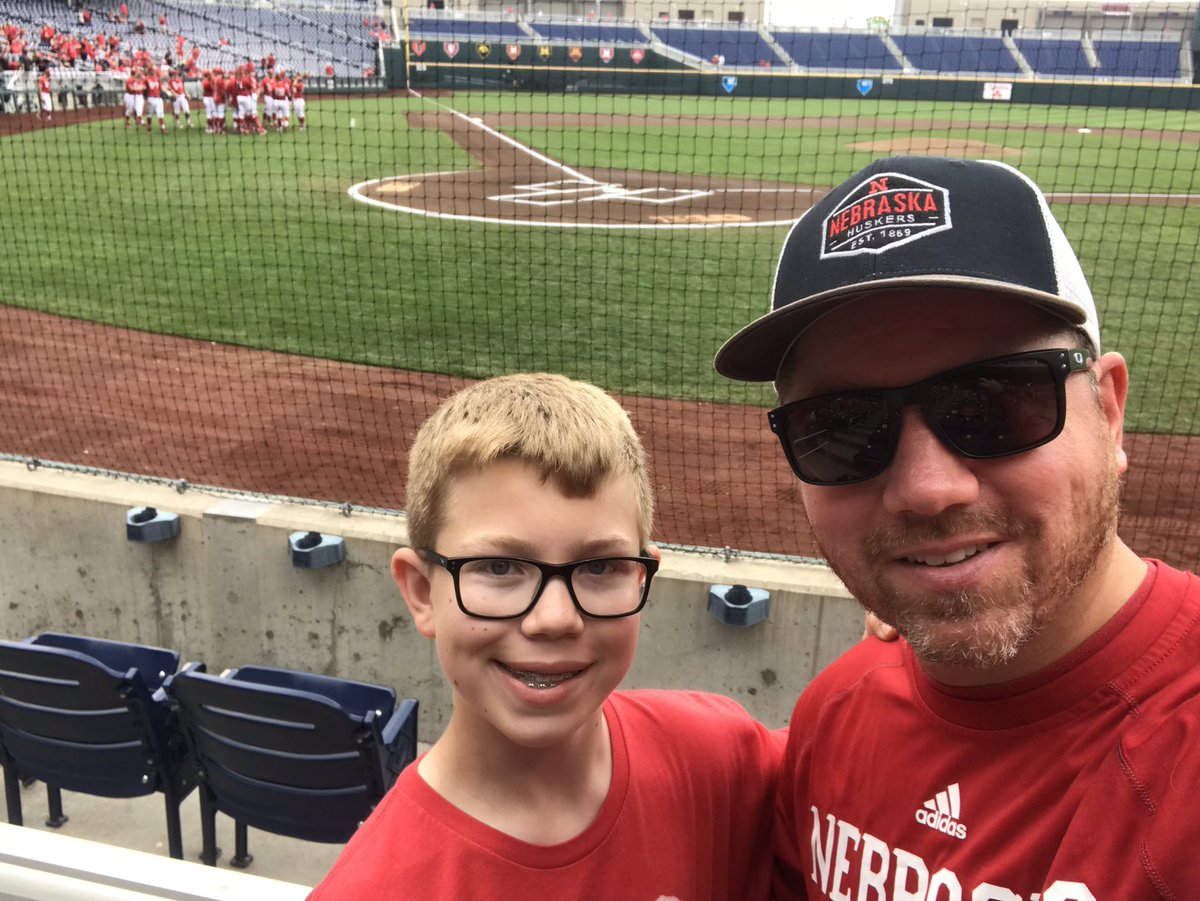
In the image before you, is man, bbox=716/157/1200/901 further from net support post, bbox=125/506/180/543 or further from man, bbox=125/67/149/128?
man, bbox=125/67/149/128

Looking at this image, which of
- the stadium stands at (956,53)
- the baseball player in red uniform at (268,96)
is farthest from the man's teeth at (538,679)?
the stadium stands at (956,53)

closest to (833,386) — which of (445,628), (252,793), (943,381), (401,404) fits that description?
(943,381)

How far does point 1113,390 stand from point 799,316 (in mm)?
406

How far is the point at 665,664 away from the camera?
397 cm

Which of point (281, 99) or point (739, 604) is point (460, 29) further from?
point (739, 604)

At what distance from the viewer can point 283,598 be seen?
4324 mm

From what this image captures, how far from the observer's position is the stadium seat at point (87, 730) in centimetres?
303

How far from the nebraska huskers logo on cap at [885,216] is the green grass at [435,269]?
610 cm

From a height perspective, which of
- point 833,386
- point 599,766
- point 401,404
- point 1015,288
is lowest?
point 401,404

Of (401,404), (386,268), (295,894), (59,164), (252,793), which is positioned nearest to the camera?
(295,894)

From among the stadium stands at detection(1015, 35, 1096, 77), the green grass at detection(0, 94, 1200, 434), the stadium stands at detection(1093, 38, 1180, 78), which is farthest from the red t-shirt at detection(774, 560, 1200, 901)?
the stadium stands at detection(1015, 35, 1096, 77)

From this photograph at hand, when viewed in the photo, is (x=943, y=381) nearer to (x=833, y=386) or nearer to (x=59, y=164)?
(x=833, y=386)

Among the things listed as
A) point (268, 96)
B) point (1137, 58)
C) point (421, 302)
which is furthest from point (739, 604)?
point (1137, 58)

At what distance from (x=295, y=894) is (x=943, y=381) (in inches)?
37.1
